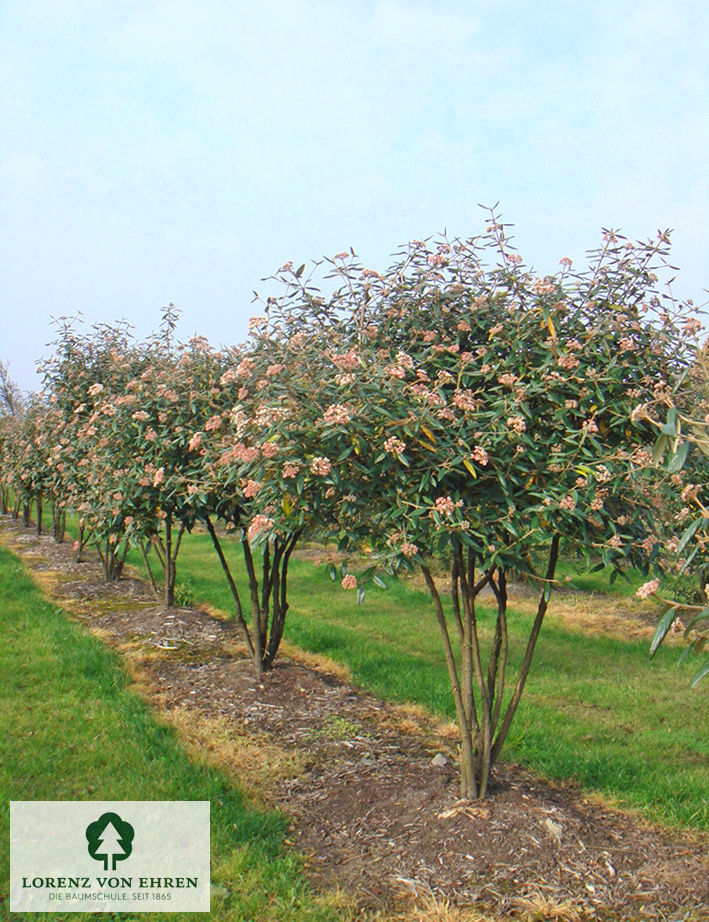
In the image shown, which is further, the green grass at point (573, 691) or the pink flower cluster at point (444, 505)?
the green grass at point (573, 691)

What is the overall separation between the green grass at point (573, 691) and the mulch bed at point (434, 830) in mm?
327

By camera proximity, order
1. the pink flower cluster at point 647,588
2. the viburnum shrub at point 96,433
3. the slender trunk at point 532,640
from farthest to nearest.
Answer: the viburnum shrub at point 96,433
the slender trunk at point 532,640
the pink flower cluster at point 647,588

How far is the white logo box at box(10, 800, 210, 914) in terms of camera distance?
3311 millimetres

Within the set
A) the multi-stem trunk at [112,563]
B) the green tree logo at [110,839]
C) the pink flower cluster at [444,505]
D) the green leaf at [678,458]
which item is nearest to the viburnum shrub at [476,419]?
the pink flower cluster at [444,505]

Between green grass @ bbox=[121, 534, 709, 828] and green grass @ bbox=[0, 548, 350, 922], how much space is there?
78.9 inches

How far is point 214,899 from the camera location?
3273 mm

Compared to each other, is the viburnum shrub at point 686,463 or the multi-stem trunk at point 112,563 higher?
the viburnum shrub at point 686,463

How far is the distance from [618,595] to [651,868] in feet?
26.8

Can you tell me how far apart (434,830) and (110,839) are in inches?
62.7

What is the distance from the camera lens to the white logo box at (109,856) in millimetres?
3311

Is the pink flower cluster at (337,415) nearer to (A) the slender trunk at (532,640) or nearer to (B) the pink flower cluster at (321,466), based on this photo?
(B) the pink flower cluster at (321,466)

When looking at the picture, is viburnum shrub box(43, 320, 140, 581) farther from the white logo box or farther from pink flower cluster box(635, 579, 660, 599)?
pink flower cluster box(635, 579, 660, 599)

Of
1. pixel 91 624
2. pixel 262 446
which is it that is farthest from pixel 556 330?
pixel 91 624

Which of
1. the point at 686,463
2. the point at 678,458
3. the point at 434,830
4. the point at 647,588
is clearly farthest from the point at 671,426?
the point at 434,830
